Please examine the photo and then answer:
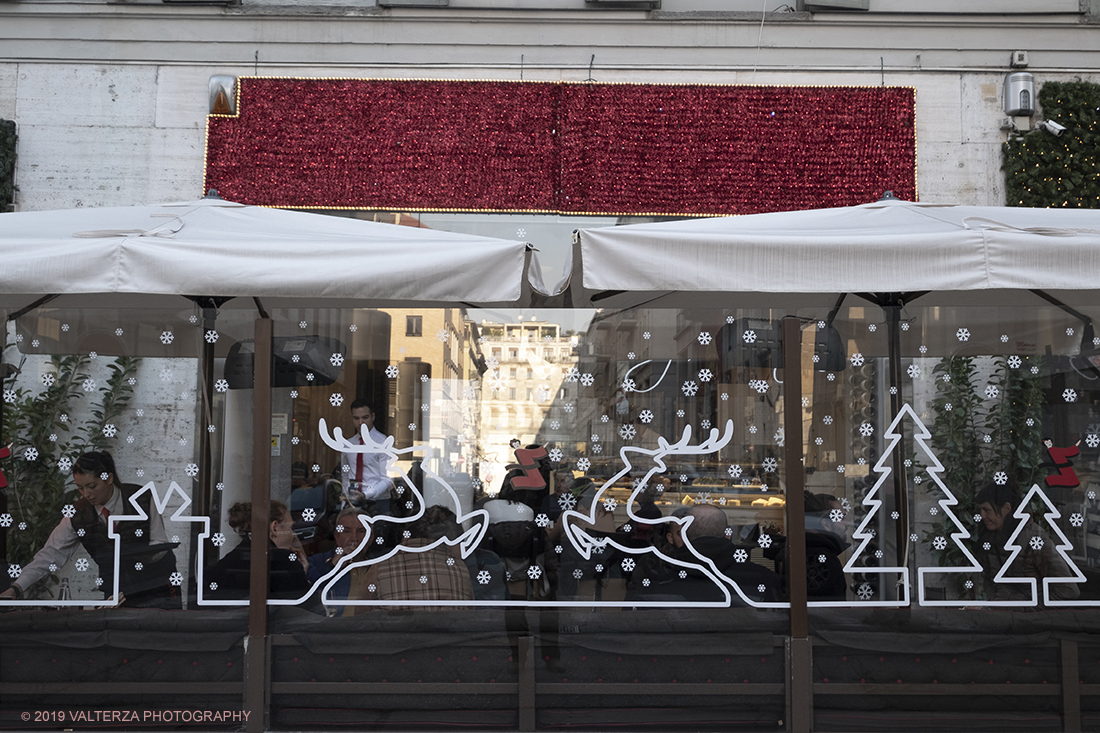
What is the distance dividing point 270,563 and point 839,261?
282 cm

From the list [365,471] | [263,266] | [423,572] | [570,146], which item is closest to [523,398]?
[365,471]

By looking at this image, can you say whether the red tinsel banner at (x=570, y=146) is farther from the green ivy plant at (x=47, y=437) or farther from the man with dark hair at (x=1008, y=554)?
the man with dark hair at (x=1008, y=554)

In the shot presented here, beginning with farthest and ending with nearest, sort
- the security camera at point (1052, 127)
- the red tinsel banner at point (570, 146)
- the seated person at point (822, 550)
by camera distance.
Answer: the red tinsel banner at point (570, 146), the security camera at point (1052, 127), the seated person at point (822, 550)

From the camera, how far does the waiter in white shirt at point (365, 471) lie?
386cm

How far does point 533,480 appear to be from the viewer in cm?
389

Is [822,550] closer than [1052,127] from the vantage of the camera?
Yes

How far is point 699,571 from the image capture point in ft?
12.7

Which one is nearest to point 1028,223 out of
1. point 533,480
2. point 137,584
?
point 533,480

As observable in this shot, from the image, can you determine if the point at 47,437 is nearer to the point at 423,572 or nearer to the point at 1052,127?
the point at 423,572

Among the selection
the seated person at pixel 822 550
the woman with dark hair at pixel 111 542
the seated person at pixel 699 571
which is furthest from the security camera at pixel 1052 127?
the woman with dark hair at pixel 111 542

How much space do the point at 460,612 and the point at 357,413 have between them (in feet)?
3.37

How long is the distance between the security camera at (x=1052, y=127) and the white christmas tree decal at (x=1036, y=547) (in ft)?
14.8

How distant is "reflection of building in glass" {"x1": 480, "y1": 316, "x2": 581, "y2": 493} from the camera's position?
390cm

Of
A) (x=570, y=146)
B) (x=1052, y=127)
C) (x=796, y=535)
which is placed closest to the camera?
(x=796, y=535)
